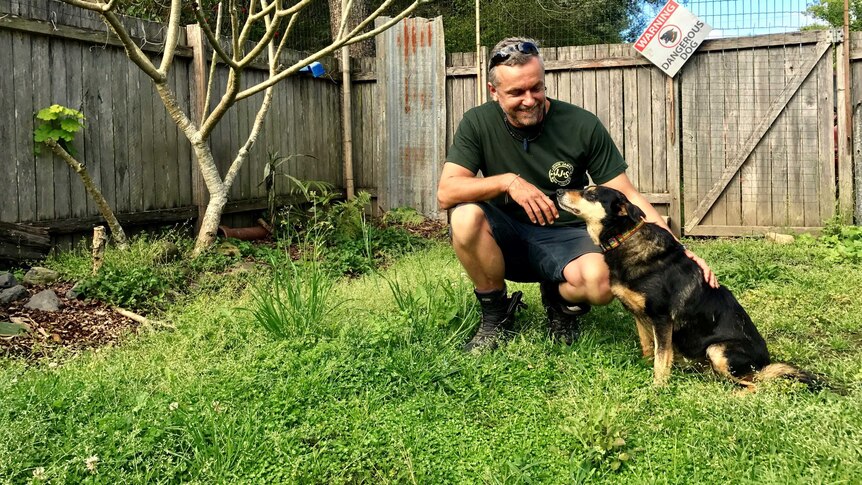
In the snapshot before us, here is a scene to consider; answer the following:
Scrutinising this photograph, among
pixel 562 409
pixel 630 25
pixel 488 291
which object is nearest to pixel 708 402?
pixel 562 409

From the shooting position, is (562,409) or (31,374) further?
(31,374)

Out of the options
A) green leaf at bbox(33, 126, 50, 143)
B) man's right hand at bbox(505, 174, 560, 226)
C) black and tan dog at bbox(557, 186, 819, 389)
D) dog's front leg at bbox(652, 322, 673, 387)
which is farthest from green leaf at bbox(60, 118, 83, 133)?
dog's front leg at bbox(652, 322, 673, 387)

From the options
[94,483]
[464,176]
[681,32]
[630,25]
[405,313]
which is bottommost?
[94,483]

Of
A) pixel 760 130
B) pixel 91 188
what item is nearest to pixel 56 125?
pixel 91 188

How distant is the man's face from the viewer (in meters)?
3.70

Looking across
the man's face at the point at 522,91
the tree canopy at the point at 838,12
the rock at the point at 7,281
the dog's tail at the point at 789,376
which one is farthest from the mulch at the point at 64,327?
the tree canopy at the point at 838,12

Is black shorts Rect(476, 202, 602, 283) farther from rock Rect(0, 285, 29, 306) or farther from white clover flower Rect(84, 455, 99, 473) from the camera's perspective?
rock Rect(0, 285, 29, 306)

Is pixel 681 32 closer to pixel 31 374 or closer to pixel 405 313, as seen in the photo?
pixel 405 313

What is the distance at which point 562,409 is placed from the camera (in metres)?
3.03

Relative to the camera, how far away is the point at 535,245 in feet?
13.1

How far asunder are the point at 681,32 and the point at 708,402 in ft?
20.9

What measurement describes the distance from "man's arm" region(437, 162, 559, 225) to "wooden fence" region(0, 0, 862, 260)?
3.70m

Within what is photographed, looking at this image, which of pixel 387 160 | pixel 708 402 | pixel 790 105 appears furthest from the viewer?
pixel 387 160

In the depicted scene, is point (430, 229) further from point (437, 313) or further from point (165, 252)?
point (437, 313)
